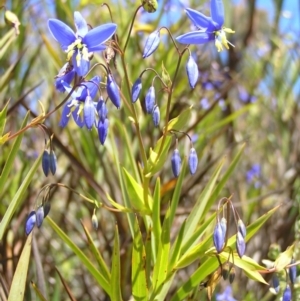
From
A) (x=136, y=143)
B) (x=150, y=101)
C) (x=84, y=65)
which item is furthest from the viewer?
(x=136, y=143)

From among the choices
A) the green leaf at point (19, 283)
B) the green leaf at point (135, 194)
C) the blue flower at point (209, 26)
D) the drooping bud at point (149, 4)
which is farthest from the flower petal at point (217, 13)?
the green leaf at point (19, 283)

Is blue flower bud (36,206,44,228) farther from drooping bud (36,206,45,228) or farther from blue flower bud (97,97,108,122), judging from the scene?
blue flower bud (97,97,108,122)

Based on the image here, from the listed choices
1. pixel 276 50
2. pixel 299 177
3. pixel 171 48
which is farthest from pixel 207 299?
pixel 276 50

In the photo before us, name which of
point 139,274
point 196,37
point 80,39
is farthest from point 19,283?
point 196,37

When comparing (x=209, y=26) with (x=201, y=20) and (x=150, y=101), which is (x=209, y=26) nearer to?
(x=201, y=20)

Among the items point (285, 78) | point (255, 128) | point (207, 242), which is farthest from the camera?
point (255, 128)

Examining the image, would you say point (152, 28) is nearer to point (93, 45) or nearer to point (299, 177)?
point (299, 177)
